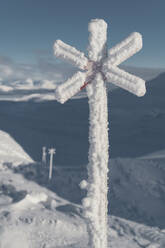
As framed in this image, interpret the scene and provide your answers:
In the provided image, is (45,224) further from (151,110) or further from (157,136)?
(151,110)

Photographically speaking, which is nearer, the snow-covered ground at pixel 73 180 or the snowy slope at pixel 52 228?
the snowy slope at pixel 52 228

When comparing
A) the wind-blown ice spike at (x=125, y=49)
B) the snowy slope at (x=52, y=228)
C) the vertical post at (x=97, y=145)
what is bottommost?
the snowy slope at (x=52, y=228)

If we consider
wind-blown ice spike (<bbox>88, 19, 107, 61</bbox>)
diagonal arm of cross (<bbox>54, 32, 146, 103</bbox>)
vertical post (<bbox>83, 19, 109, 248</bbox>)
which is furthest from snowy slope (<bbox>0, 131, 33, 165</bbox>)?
wind-blown ice spike (<bbox>88, 19, 107, 61</bbox>)

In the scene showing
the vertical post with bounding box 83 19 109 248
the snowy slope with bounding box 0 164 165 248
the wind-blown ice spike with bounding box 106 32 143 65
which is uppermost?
the wind-blown ice spike with bounding box 106 32 143 65

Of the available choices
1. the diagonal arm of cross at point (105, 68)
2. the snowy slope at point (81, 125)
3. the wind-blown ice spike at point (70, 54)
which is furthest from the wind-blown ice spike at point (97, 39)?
the snowy slope at point (81, 125)

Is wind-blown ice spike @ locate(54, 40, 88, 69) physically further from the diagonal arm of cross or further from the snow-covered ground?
the snow-covered ground

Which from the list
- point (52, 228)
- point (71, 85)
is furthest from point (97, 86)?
point (52, 228)

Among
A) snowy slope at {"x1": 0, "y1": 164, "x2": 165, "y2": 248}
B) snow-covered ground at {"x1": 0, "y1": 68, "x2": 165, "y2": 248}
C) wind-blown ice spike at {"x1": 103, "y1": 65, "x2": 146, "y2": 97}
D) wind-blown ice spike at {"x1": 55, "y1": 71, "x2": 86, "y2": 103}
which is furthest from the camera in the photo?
snow-covered ground at {"x1": 0, "y1": 68, "x2": 165, "y2": 248}

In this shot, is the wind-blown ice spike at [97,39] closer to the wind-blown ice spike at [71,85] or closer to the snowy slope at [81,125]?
the wind-blown ice spike at [71,85]
